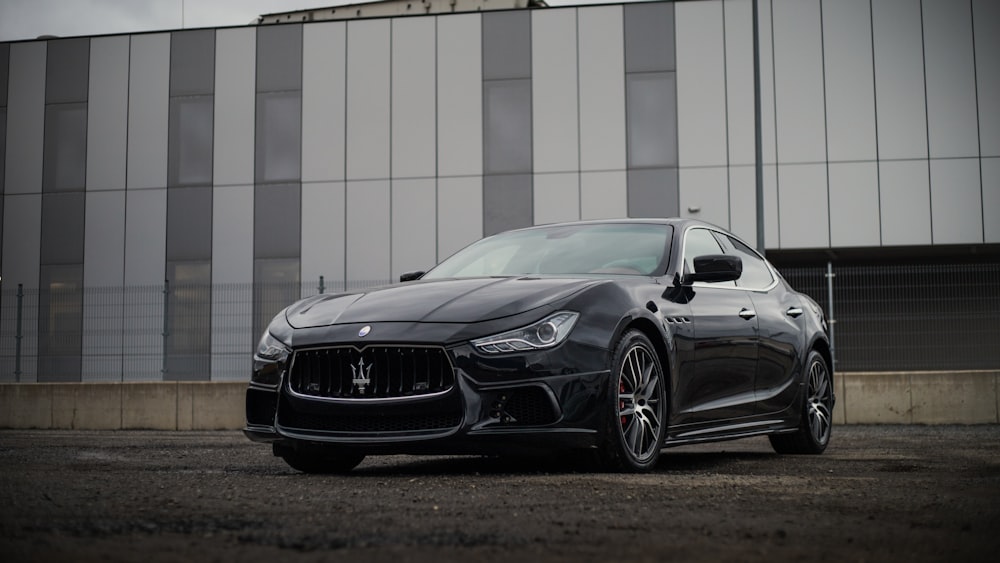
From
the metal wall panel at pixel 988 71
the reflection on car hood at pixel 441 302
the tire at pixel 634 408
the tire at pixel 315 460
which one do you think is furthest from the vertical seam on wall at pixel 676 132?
the tire at pixel 315 460

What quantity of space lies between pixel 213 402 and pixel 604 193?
1091 cm

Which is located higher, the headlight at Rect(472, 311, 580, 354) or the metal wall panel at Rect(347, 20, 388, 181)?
the metal wall panel at Rect(347, 20, 388, 181)

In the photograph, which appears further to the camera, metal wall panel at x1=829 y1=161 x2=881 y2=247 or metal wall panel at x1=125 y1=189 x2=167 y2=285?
metal wall panel at x1=125 y1=189 x2=167 y2=285

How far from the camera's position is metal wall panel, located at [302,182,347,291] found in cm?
2498

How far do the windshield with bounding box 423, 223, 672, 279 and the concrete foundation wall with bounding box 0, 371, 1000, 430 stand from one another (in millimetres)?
8909

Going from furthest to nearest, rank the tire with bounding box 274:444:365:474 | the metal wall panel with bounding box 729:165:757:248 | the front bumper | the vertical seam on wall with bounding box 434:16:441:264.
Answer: the vertical seam on wall with bounding box 434:16:441:264, the metal wall panel with bounding box 729:165:757:248, the tire with bounding box 274:444:365:474, the front bumper

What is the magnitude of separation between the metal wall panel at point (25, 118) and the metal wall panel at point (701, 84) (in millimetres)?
14424

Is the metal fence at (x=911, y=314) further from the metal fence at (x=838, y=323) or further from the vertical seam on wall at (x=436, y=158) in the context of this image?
the vertical seam on wall at (x=436, y=158)

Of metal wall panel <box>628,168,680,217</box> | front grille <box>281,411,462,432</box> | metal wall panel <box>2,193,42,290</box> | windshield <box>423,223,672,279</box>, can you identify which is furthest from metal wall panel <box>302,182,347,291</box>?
front grille <box>281,411,462,432</box>

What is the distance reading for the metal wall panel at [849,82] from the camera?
24125 millimetres

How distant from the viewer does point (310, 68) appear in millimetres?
25766

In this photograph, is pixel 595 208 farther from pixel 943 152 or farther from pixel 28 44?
pixel 28 44

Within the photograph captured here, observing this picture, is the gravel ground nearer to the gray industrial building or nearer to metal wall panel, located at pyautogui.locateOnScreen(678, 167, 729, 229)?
Result: metal wall panel, located at pyautogui.locateOnScreen(678, 167, 729, 229)

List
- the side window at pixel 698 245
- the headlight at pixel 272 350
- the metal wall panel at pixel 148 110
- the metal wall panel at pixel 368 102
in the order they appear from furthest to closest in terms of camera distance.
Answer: the metal wall panel at pixel 148 110 < the metal wall panel at pixel 368 102 < the side window at pixel 698 245 < the headlight at pixel 272 350
